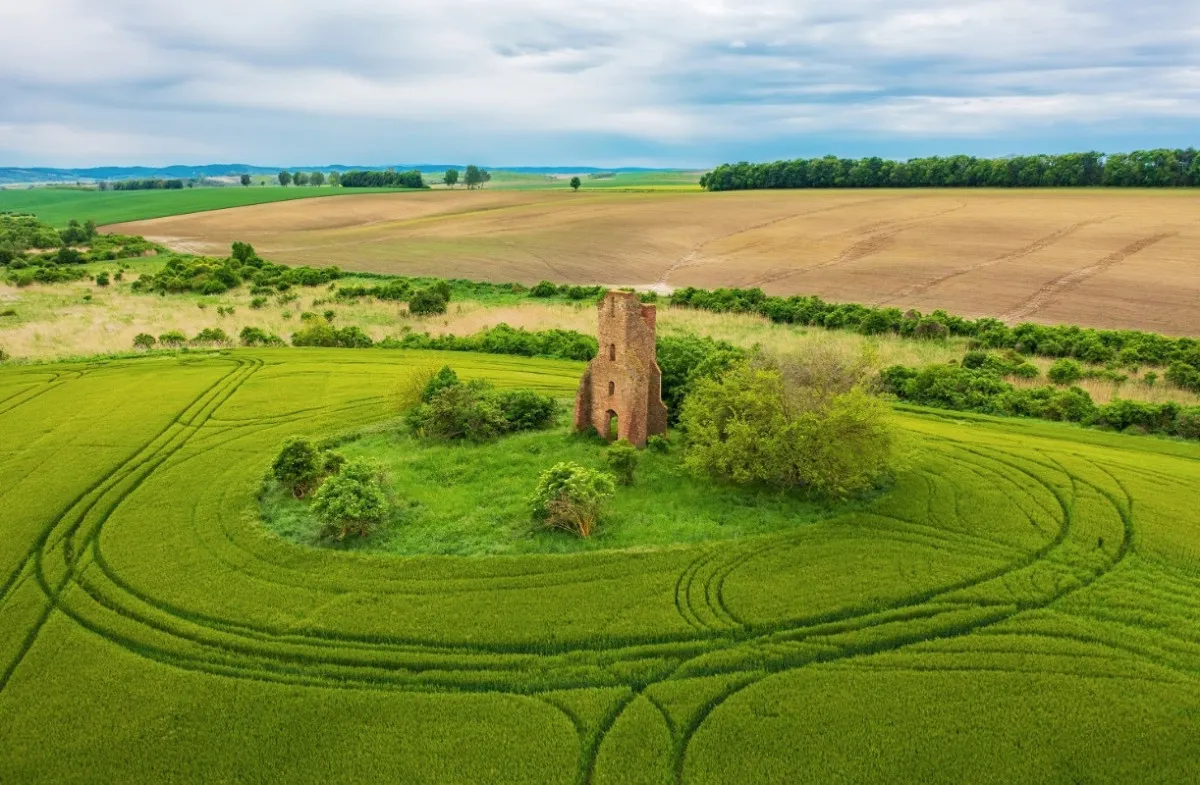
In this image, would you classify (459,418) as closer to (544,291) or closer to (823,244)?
(544,291)

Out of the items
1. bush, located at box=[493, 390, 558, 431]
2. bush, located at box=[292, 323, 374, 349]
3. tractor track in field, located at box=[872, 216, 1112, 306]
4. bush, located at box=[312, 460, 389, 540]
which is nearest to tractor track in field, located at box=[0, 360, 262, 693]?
bush, located at box=[312, 460, 389, 540]

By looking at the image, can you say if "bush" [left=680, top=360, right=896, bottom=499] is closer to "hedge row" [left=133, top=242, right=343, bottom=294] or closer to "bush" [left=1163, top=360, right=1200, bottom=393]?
"bush" [left=1163, top=360, right=1200, bottom=393]

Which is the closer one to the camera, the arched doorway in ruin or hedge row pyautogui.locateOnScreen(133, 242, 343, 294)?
the arched doorway in ruin

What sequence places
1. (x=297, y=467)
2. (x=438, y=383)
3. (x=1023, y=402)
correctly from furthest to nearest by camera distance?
(x=1023, y=402), (x=438, y=383), (x=297, y=467)

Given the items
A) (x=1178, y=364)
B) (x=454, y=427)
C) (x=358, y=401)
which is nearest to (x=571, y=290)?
(x=358, y=401)

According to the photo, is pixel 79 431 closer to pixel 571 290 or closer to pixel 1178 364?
pixel 571 290

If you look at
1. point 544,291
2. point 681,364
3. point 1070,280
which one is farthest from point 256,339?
point 1070,280
